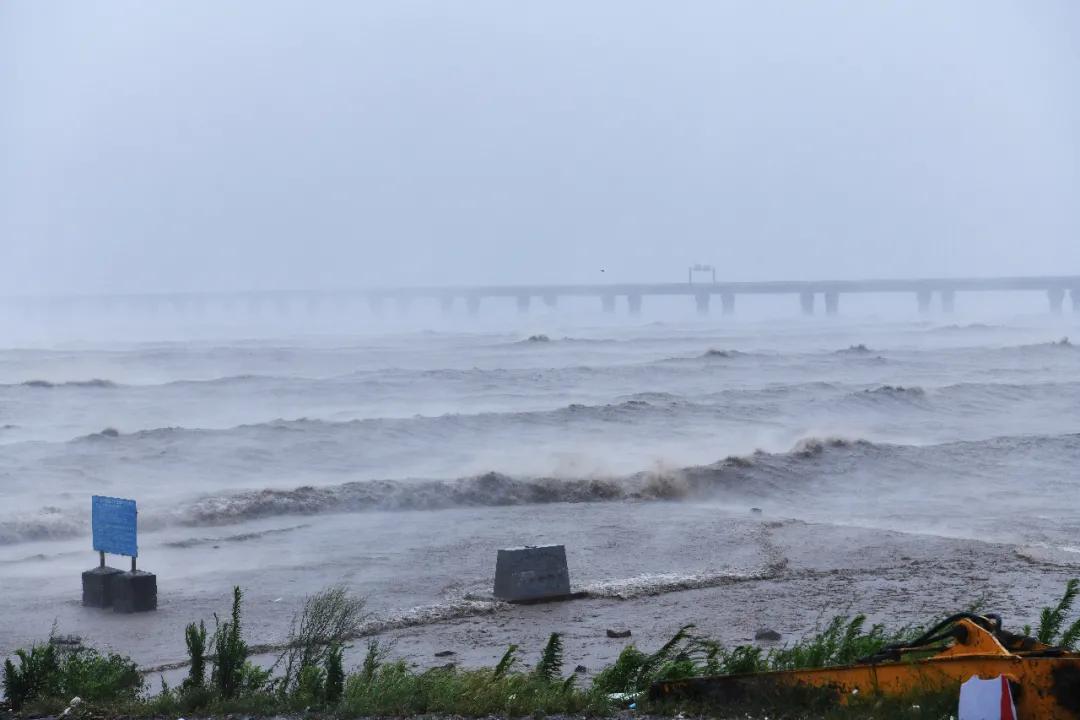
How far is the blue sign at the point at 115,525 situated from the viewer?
40.2 ft

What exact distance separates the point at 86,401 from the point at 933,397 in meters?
26.5

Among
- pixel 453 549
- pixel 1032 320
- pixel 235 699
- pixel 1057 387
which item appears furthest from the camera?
pixel 1032 320

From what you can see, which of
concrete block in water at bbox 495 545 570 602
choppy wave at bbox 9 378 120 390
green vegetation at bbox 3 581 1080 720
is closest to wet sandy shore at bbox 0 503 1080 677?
concrete block in water at bbox 495 545 570 602

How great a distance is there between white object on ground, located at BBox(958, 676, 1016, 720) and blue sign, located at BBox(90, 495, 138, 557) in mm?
8354

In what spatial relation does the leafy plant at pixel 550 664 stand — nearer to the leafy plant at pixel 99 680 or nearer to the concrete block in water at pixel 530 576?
the leafy plant at pixel 99 680

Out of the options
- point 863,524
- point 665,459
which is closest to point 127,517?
point 863,524

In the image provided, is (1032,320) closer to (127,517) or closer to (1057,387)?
(1057,387)

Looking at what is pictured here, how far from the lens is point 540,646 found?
10578mm

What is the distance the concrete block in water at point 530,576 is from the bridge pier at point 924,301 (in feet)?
408

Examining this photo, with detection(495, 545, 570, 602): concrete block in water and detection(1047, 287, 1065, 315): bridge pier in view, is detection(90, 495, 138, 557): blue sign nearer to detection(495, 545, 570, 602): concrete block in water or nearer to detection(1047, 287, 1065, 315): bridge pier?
detection(495, 545, 570, 602): concrete block in water

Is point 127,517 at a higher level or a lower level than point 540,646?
higher

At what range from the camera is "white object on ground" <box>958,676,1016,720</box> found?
6.13 metres

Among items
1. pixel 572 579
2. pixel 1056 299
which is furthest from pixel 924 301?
pixel 572 579

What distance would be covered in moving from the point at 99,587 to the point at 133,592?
46 centimetres
